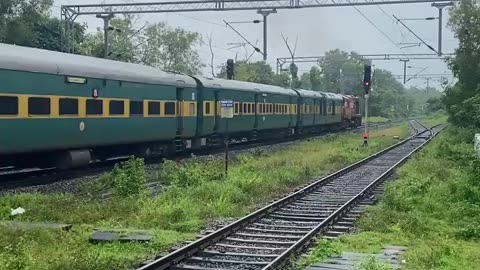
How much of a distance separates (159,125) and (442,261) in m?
15.4

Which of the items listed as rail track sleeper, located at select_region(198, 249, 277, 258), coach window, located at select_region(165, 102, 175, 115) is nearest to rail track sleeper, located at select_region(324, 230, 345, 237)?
rail track sleeper, located at select_region(198, 249, 277, 258)

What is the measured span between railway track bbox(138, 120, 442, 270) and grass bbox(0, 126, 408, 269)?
504 mm

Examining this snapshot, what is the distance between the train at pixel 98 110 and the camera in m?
16.2

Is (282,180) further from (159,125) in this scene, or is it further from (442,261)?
(442,261)

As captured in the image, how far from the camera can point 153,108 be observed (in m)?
23.2

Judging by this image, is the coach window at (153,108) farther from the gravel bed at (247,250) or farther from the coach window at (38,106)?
the gravel bed at (247,250)

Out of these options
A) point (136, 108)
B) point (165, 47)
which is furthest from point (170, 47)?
point (136, 108)

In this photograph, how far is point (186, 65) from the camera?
82.0m

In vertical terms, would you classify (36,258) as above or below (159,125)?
below

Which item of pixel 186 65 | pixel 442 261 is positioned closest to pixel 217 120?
pixel 442 261

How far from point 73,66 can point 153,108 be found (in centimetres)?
516

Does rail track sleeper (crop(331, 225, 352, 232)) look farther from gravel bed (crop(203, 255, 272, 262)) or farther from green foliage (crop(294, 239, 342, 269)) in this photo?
gravel bed (crop(203, 255, 272, 262))

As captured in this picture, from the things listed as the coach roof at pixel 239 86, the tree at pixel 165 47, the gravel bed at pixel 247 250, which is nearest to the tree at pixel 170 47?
→ the tree at pixel 165 47

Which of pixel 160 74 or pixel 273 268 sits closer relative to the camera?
pixel 273 268
